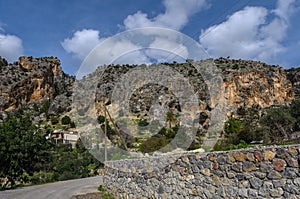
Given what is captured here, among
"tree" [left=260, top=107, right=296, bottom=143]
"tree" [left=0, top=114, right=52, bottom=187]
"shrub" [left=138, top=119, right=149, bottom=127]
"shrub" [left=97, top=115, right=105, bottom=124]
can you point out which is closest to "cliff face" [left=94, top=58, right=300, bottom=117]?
"tree" [left=260, top=107, right=296, bottom=143]

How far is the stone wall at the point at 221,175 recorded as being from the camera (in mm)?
4254

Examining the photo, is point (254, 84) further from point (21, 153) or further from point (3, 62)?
point (3, 62)

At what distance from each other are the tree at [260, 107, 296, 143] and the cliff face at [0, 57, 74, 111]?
4993 centimetres

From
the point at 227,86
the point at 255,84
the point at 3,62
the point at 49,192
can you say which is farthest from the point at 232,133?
the point at 3,62

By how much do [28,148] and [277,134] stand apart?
55.8 feet

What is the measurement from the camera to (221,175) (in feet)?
18.2

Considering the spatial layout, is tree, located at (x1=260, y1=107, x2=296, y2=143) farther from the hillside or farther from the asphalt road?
the asphalt road

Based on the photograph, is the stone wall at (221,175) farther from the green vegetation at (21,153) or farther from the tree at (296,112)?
the tree at (296,112)

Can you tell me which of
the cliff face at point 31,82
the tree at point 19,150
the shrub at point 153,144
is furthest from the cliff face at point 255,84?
the shrub at point 153,144

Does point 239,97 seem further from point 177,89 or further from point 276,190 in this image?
point 276,190

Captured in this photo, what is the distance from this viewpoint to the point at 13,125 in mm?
20422

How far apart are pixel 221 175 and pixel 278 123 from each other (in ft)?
57.3

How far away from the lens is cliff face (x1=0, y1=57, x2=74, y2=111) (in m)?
68.2

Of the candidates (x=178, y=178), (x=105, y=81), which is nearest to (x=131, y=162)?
(x=178, y=178)
